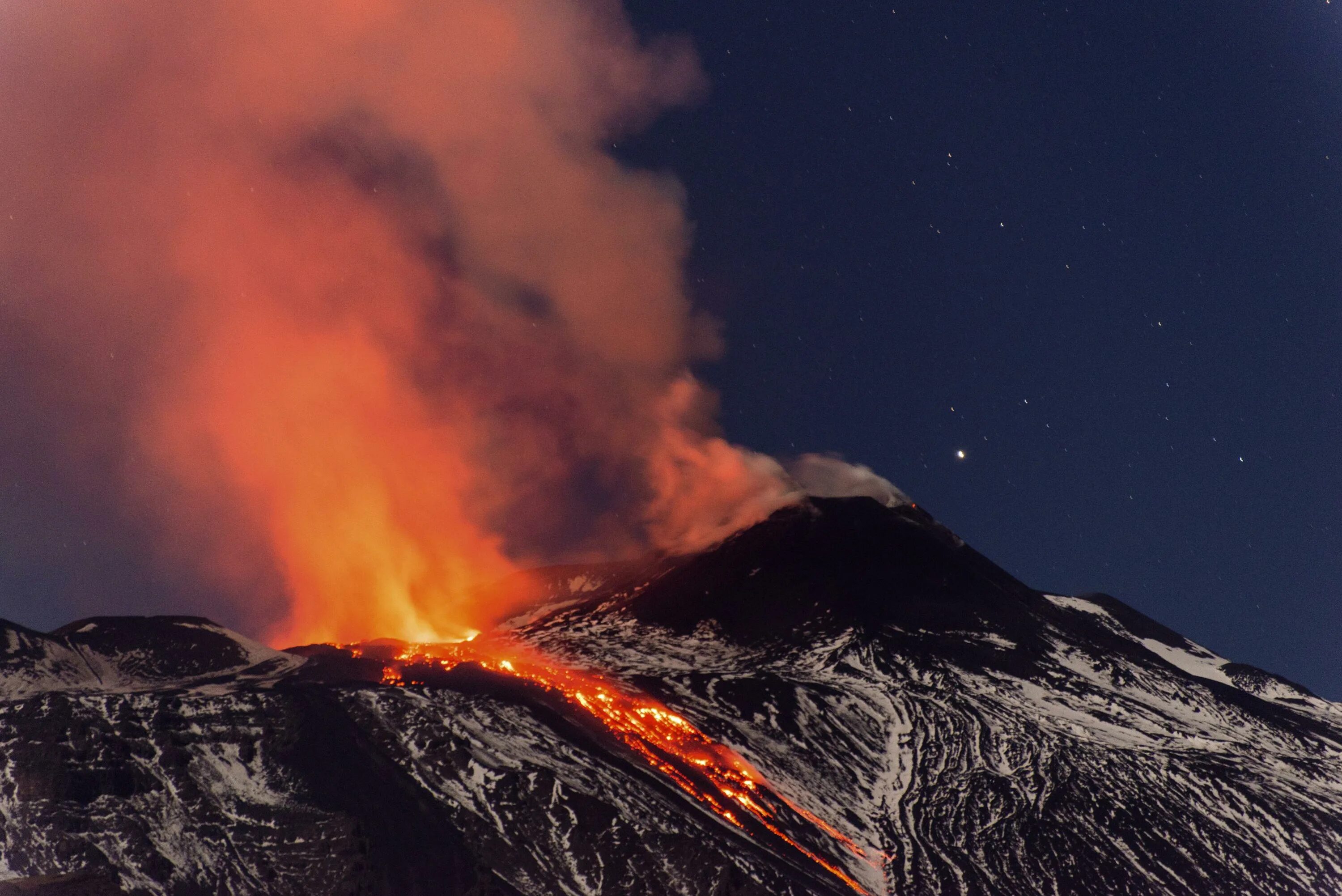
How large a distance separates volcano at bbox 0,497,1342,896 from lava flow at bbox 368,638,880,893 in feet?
1.35

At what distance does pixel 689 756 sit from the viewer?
348 ft

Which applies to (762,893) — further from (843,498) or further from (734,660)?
(843,498)

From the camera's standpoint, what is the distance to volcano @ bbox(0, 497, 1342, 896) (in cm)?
7831

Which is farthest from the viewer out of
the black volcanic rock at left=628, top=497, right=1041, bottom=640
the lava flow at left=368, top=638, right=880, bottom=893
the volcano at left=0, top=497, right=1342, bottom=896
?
the black volcanic rock at left=628, top=497, right=1041, bottom=640

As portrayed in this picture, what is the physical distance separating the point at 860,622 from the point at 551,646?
37054 mm

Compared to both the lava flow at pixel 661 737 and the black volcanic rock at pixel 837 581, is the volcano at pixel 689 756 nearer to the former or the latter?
the lava flow at pixel 661 737

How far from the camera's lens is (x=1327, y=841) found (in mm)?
108875

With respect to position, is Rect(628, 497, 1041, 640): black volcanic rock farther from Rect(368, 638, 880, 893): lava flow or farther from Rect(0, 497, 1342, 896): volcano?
Rect(368, 638, 880, 893): lava flow

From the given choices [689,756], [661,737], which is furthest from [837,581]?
[689,756]

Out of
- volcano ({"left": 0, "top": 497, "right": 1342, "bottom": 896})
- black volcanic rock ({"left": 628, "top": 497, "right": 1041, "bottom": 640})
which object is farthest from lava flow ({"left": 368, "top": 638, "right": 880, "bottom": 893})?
black volcanic rock ({"left": 628, "top": 497, "right": 1041, "bottom": 640})

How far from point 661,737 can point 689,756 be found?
14.3ft

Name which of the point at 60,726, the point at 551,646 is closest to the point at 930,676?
the point at 551,646

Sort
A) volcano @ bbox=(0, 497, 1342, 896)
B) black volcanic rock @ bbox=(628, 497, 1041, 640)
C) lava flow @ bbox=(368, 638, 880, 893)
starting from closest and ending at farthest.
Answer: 1. volcano @ bbox=(0, 497, 1342, 896)
2. lava flow @ bbox=(368, 638, 880, 893)
3. black volcanic rock @ bbox=(628, 497, 1041, 640)

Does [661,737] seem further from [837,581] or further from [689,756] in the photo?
[837,581]
